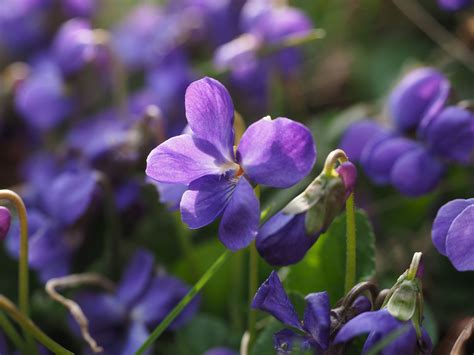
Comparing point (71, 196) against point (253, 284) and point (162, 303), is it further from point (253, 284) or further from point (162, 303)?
point (253, 284)

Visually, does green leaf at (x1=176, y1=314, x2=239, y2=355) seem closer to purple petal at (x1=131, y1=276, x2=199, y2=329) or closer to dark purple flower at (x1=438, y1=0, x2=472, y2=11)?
purple petal at (x1=131, y1=276, x2=199, y2=329)

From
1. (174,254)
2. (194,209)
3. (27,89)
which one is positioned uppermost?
(194,209)

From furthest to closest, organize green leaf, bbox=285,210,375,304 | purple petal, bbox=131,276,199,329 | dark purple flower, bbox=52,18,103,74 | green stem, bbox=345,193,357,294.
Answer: dark purple flower, bbox=52,18,103,74, purple petal, bbox=131,276,199,329, green leaf, bbox=285,210,375,304, green stem, bbox=345,193,357,294

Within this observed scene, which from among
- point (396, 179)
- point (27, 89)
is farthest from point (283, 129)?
point (27, 89)

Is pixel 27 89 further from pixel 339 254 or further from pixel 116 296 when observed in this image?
pixel 339 254

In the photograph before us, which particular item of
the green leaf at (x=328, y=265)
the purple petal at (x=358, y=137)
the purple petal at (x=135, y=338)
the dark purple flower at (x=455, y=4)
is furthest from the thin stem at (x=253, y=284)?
the dark purple flower at (x=455, y=4)

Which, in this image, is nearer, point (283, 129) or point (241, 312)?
point (283, 129)

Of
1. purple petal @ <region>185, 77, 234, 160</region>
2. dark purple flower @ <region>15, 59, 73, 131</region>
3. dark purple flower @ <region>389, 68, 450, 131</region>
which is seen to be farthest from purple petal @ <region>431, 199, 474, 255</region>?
dark purple flower @ <region>15, 59, 73, 131</region>
